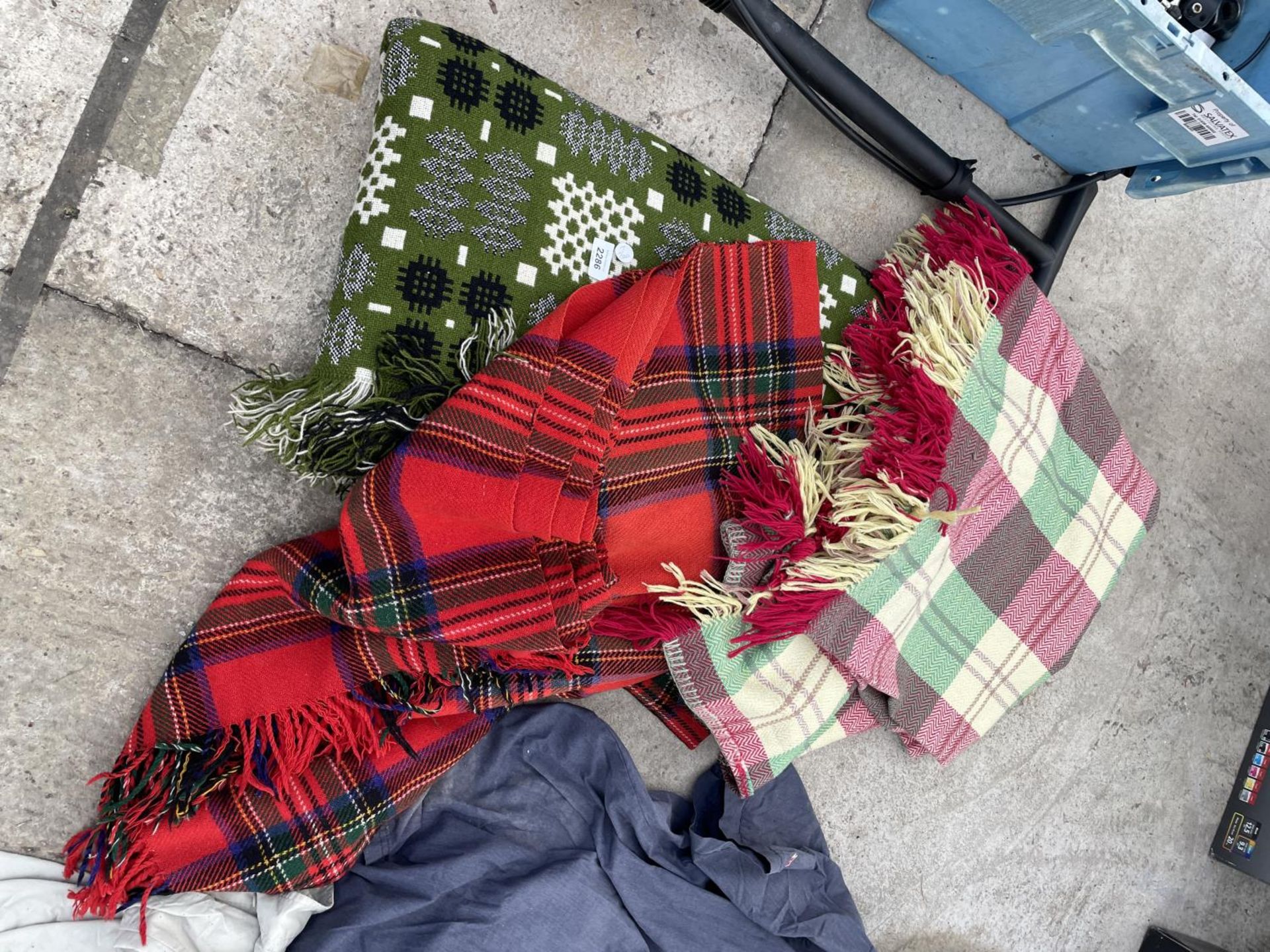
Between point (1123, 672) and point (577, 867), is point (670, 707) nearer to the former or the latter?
point (577, 867)

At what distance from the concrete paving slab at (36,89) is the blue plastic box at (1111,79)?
3.07 feet

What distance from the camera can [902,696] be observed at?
3.62ft

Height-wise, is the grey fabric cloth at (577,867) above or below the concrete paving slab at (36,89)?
below

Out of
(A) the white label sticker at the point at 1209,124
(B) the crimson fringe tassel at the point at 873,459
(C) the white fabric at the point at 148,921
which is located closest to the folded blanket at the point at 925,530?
(B) the crimson fringe tassel at the point at 873,459

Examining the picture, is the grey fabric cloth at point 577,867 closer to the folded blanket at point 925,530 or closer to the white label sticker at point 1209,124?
the folded blanket at point 925,530

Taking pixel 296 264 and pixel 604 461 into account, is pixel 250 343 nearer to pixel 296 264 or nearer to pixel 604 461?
pixel 296 264

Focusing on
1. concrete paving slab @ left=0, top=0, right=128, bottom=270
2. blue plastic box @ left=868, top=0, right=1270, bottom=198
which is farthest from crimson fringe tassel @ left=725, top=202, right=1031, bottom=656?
concrete paving slab @ left=0, top=0, right=128, bottom=270

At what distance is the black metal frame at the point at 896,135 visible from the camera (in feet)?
3.24

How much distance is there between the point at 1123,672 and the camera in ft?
4.56

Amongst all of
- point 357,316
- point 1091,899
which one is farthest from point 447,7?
point 1091,899

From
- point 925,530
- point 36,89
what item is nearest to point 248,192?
point 36,89

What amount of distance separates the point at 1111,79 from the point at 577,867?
1.13 meters

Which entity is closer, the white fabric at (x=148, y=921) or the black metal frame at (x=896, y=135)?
the white fabric at (x=148, y=921)

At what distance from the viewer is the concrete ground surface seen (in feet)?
2.86
